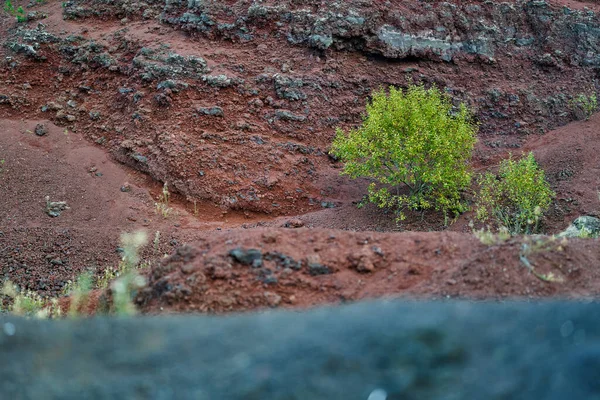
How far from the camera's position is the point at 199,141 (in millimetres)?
15102

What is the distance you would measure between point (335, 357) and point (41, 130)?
1264 cm

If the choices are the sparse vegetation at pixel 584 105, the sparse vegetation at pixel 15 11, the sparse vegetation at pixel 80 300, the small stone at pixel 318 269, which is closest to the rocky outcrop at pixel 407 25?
the sparse vegetation at pixel 15 11

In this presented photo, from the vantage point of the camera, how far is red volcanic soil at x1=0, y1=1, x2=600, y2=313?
43.8ft

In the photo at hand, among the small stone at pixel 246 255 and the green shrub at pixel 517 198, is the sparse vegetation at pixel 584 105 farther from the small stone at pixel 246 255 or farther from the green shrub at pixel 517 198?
the small stone at pixel 246 255

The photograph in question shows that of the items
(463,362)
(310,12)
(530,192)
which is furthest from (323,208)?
(463,362)

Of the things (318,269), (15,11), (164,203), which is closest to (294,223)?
(164,203)

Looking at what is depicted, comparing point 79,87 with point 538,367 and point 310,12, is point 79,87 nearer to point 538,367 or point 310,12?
point 310,12

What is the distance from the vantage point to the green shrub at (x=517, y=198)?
41.2ft

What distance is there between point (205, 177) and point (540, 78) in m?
9.71

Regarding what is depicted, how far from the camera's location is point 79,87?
16578 mm

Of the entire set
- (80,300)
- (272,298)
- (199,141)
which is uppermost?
(272,298)

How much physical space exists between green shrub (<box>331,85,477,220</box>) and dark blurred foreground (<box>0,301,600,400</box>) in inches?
311

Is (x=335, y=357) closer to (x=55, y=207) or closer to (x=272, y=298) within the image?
(x=272, y=298)

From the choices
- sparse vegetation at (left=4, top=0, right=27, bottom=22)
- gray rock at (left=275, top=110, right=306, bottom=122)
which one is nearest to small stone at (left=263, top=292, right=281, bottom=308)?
gray rock at (left=275, top=110, right=306, bottom=122)
